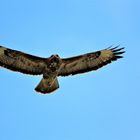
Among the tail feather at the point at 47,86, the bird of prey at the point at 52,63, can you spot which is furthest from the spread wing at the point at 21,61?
the tail feather at the point at 47,86

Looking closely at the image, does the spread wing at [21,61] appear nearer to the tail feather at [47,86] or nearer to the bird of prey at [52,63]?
the bird of prey at [52,63]

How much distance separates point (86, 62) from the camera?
18531 millimetres

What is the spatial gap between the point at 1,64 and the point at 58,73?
201cm

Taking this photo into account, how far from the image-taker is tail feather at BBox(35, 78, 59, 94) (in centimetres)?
1766

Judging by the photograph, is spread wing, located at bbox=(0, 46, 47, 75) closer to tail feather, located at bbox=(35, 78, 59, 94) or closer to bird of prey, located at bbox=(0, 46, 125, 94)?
bird of prey, located at bbox=(0, 46, 125, 94)

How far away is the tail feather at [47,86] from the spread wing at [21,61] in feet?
1.94

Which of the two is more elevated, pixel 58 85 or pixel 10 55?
pixel 10 55

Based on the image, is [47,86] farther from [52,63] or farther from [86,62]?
[86,62]

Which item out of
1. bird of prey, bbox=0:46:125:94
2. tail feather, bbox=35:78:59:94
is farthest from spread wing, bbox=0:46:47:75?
tail feather, bbox=35:78:59:94

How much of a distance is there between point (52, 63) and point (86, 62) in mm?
1431

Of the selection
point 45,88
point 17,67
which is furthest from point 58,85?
point 17,67

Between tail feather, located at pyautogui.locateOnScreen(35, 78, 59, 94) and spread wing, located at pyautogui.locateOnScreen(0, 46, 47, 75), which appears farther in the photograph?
spread wing, located at pyautogui.locateOnScreen(0, 46, 47, 75)

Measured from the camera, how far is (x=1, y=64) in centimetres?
1783

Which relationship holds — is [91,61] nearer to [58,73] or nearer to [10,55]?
[58,73]
